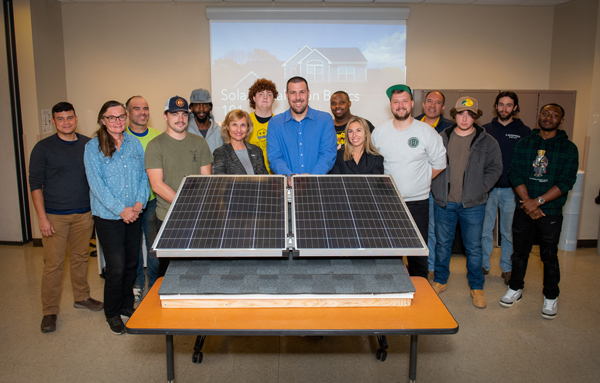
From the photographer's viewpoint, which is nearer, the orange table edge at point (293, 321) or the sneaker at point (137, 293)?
the orange table edge at point (293, 321)

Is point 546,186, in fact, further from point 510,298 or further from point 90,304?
point 90,304

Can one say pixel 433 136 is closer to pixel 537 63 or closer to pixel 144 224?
pixel 144 224

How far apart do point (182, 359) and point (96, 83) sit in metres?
4.31

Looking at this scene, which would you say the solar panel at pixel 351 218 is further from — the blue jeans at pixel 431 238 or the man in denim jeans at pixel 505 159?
the man in denim jeans at pixel 505 159

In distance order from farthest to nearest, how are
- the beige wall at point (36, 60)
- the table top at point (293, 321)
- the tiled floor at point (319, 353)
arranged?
the beige wall at point (36, 60) → the tiled floor at point (319, 353) → the table top at point (293, 321)

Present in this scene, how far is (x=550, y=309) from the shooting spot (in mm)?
3469

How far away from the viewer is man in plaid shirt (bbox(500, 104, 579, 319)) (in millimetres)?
3350

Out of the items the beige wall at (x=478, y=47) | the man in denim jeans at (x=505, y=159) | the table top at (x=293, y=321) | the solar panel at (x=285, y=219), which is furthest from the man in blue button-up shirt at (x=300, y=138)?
the beige wall at (x=478, y=47)

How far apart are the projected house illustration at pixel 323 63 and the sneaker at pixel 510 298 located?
3.50 metres

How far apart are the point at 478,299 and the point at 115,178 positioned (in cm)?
317

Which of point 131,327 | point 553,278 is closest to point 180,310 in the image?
point 131,327

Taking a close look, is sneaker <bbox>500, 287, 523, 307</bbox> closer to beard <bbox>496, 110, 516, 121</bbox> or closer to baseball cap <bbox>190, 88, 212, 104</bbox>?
beard <bbox>496, 110, 516, 121</bbox>

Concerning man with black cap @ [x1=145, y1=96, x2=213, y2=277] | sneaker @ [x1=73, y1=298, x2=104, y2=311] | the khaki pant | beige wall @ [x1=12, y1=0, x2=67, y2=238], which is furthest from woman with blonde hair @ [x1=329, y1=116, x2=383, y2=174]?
beige wall @ [x1=12, y1=0, x2=67, y2=238]

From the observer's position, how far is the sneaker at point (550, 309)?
3.46 metres
